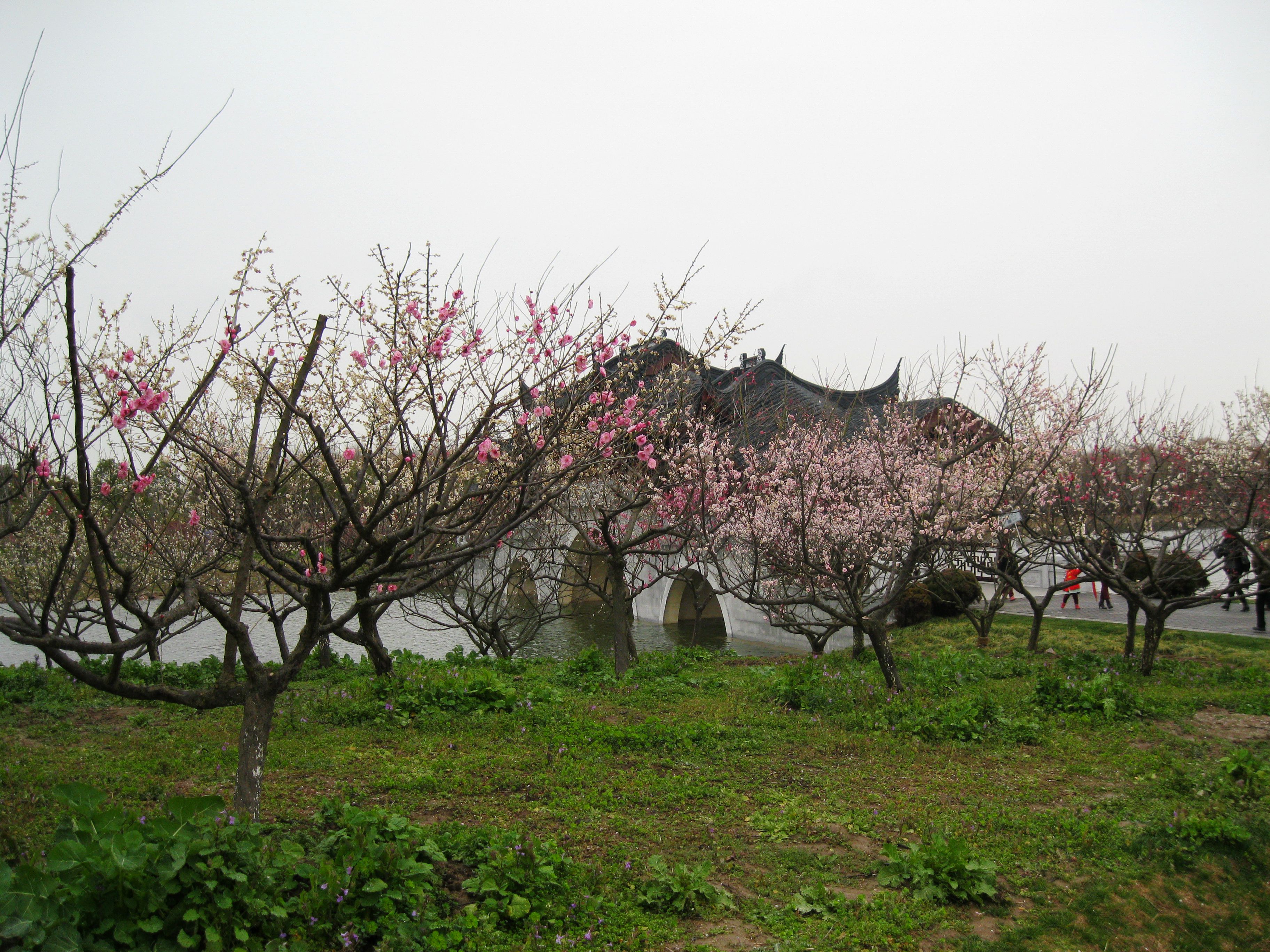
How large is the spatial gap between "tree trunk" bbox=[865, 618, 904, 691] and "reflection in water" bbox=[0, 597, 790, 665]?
801cm

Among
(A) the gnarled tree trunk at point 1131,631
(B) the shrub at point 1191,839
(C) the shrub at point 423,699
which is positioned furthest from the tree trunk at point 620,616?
(B) the shrub at point 1191,839

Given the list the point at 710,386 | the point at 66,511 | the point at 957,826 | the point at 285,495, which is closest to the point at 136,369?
the point at 66,511

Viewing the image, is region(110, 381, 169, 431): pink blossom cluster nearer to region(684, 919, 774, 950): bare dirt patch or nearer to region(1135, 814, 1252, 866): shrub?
Answer: region(684, 919, 774, 950): bare dirt patch

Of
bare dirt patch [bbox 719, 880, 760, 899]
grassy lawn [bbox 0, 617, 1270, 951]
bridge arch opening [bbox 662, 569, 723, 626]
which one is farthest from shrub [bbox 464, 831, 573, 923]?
bridge arch opening [bbox 662, 569, 723, 626]

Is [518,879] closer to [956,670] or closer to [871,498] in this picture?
[956,670]

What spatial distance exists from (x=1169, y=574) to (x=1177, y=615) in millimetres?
5229

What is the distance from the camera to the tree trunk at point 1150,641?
10.2 meters

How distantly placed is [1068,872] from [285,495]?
1000 cm

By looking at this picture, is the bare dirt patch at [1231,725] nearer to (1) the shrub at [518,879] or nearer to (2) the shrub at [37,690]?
(1) the shrub at [518,879]

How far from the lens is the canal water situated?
19.7 m

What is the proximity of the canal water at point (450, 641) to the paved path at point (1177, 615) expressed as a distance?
665cm

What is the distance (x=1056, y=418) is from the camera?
49.7 ft

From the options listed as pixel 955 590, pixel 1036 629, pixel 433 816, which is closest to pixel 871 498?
pixel 1036 629

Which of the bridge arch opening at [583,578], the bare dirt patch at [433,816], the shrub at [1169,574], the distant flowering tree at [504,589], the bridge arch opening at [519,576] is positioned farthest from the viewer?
the bridge arch opening at [519,576]
